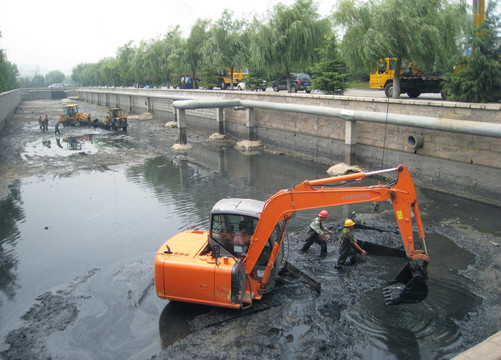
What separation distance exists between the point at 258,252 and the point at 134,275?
13.1 ft

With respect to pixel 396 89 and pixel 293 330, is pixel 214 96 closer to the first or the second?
pixel 396 89

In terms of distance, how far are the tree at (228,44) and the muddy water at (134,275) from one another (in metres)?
19.0

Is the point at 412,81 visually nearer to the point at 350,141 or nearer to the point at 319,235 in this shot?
the point at 350,141

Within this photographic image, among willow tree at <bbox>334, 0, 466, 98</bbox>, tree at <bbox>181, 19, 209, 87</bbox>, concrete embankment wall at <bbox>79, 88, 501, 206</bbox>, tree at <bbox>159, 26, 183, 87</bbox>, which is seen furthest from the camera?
tree at <bbox>159, 26, 183, 87</bbox>

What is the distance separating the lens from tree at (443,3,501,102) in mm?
16219

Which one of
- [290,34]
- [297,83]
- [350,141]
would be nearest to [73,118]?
[297,83]

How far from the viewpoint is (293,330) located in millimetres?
7703

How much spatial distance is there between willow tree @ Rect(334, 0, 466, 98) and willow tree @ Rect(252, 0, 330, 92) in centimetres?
807

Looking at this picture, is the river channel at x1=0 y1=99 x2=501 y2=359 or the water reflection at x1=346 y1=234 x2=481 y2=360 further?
the river channel at x1=0 y1=99 x2=501 y2=359

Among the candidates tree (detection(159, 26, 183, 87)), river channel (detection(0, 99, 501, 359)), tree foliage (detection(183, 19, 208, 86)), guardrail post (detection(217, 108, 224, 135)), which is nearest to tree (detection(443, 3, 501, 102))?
river channel (detection(0, 99, 501, 359))

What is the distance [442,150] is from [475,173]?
167 cm

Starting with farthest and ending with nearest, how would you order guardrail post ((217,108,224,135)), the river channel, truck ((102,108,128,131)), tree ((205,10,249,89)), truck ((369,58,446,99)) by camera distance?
truck ((102,108,128,131)) → tree ((205,10,249,89)) → guardrail post ((217,108,224,135)) → truck ((369,58,446,99)) → the river channel

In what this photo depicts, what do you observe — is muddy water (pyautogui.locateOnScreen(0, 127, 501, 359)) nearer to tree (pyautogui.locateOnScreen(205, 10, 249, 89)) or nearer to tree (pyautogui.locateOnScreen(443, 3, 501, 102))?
tree (pyautogui.locateOnScreen(443, 3, 501, 102))

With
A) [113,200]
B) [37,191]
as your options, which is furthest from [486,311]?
[37,191]
